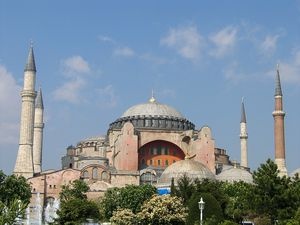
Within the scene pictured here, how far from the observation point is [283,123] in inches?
2099

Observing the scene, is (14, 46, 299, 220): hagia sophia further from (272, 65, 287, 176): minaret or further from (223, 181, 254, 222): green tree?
(223, 181, 254, 222): green tree

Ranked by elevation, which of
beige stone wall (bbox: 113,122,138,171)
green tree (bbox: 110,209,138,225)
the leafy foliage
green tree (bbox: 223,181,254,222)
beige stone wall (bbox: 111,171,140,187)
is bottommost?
green tree (bbox: 110,209,138,225)

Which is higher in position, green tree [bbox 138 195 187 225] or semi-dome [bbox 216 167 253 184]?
semi-dome [bbox 216 167 253 184]

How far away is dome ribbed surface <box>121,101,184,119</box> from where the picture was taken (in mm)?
60219

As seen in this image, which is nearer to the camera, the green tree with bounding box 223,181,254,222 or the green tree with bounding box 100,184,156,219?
the green tree with bounding box 223,181,254,222

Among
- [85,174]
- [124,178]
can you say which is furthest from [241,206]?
[85,174]

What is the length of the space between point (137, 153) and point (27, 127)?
11.0 meters

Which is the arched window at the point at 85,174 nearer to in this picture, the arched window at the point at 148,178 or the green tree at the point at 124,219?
the arched window at the point at 148,178

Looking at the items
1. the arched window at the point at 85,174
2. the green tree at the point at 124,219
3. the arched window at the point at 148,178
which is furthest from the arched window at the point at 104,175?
the green tree at the point at 124,219

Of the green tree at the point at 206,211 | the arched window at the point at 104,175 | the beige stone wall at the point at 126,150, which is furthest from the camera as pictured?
the beige stone wall at the point at 126,150

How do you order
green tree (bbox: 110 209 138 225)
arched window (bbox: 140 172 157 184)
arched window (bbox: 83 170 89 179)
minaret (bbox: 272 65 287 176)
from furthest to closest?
arched window (bbox: 83 170 89 179) → arched window (bbox: 140 172 157 184) → minaret (bbox: 272 65 287 176) → green tree (bbox: 110 209 138 225)

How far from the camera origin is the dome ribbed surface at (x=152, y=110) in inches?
2371

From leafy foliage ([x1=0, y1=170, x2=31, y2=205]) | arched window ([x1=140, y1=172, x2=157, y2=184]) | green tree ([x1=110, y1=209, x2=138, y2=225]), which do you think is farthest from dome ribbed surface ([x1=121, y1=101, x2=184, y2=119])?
green tree ([x1=110, y1=209, x2=138, y2=225])

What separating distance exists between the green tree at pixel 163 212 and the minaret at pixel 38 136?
33769 millimetres
